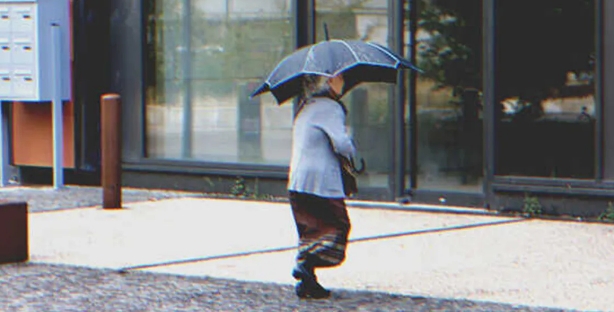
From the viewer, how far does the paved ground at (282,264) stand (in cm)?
659

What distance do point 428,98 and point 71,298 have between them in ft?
17.8

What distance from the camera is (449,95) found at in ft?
36.7

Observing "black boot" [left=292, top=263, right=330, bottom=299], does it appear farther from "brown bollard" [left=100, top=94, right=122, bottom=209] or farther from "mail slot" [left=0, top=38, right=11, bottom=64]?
"mail slot" [left=0, top=38, right=11, bottom=64]

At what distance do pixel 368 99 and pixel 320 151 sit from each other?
5.26 metres

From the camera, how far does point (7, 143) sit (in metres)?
13.9

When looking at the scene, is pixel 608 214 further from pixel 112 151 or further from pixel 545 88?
pixel 112 151

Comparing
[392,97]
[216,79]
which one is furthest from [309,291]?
[216,79]

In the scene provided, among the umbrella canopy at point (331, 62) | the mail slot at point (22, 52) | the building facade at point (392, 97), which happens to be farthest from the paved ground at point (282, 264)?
the mail slot at point (22, 52)

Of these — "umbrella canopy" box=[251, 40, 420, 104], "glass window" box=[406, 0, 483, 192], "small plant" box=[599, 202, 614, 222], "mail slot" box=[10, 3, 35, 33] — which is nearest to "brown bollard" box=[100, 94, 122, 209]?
"mail slot" box=[10, 3, 35, 33]

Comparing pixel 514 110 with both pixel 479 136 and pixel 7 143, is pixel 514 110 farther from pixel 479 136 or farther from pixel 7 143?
pixel 7 143

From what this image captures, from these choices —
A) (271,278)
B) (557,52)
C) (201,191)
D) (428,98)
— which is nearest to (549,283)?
(271,278)

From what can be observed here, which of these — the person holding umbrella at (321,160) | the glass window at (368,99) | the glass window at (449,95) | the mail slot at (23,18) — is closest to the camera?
the person holding umbrella at (321,160)

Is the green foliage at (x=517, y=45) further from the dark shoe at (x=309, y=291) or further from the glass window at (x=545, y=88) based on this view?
the dark shoe at (x=309, y=291)

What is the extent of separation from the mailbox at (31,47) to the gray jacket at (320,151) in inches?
279
